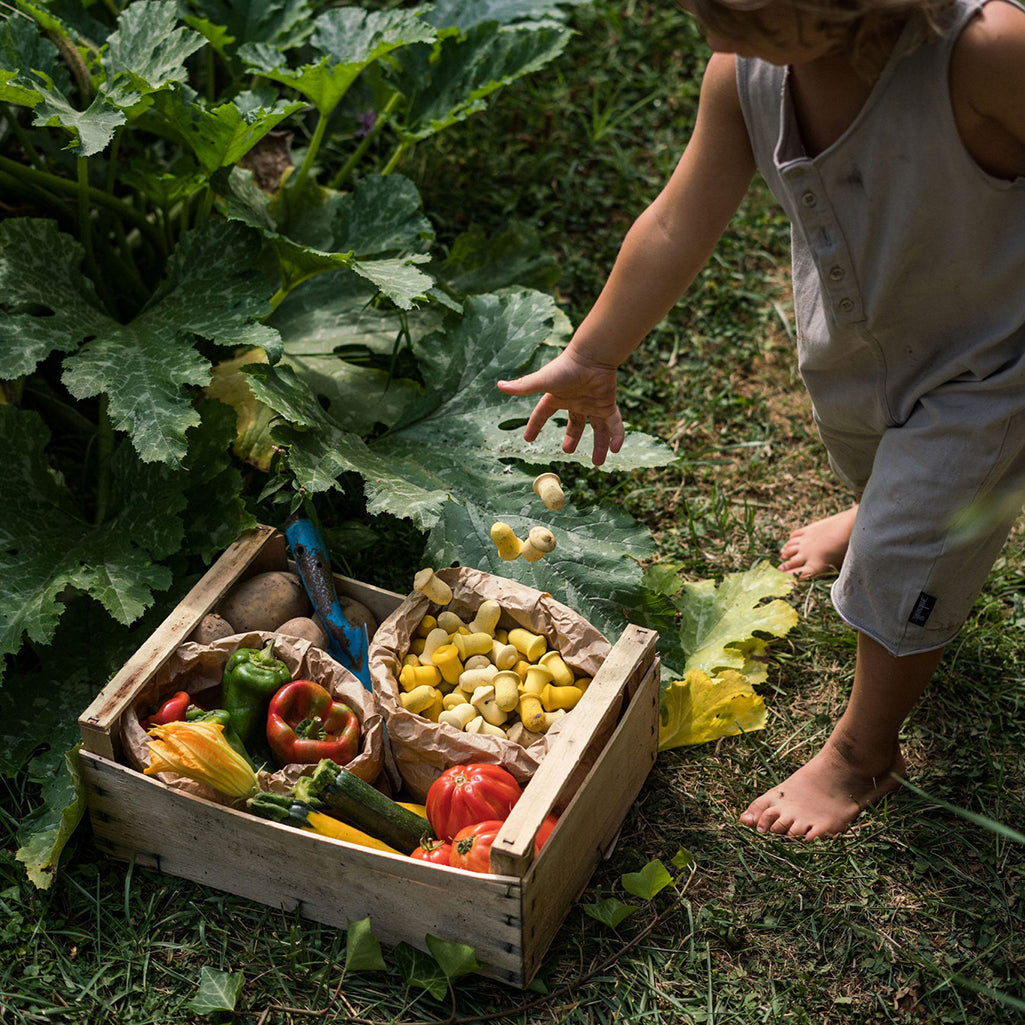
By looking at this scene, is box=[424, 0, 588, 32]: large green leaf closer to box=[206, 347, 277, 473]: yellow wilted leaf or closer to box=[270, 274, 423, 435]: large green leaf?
box=[270, 274, 423, 435]: large green leaf

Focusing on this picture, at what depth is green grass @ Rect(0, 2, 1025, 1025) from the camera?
6.51 ft

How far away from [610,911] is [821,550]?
1047 millimetres

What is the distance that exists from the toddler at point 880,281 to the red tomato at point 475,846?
584 millimetres

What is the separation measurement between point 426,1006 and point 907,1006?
2.60 feet

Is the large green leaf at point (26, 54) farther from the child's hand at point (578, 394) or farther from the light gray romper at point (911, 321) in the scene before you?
the light gray romper at point (911, 321)

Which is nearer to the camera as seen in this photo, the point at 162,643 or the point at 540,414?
the point at 162,643

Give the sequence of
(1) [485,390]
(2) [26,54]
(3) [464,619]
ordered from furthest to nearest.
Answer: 1. (1) [485,390]
2. (2) [26,54]
3. (3) [464,619]

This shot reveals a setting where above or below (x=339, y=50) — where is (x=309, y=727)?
below

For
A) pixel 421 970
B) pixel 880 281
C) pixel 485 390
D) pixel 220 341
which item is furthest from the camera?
pixel 485 390

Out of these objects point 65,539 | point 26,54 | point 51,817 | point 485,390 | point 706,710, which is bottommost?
point 51,817

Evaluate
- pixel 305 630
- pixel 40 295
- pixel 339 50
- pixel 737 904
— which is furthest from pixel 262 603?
pixel 339 50

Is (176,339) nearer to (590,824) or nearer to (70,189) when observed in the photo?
(70,189)

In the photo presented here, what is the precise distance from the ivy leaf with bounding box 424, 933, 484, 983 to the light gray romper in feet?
2.86

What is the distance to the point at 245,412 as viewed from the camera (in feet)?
9.11
